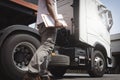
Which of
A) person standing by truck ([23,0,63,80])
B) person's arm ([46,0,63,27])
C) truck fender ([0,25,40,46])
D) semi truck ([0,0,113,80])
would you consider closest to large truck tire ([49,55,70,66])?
semi truck ([0,0,113,80])

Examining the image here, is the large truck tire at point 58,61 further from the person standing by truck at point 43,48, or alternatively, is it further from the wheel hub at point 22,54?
the person standing by truck at point 43,48

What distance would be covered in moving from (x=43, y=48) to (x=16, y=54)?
1708 mm

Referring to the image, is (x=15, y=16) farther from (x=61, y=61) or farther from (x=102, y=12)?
(x=102, y=12)

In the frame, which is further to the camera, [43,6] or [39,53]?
[43,6]

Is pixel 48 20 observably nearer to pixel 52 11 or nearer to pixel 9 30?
pixel 52 11

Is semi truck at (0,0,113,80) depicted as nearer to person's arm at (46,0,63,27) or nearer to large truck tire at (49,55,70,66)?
large truck tire at (49,55,70,66)

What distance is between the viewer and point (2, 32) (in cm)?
497

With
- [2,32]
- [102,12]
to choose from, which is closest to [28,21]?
[2,32]

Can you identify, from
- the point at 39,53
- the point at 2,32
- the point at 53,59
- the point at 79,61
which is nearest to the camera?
the point at 39,53

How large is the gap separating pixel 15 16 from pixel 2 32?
0.58 m

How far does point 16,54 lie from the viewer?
16.7 feet

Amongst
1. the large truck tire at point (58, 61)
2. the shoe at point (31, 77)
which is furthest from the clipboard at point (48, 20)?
the large truck tire at point (58, 61)

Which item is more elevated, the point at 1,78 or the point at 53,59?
the point at 53,59

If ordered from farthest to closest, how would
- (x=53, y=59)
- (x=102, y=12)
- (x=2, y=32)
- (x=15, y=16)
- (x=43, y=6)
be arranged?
(x=102, y=12) → (x=53, y=59) → (x=15, y=16) → (x=2, y=32) → (x=43, y=6)
